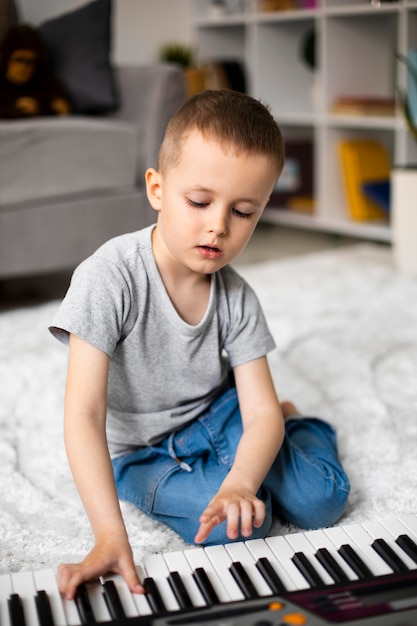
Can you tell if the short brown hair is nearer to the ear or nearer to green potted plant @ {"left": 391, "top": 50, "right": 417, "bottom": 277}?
the ear

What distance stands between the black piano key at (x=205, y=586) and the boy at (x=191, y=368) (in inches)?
1.9

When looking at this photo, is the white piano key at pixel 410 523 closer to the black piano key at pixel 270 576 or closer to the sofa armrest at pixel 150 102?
the black piano key at pixel 270 576

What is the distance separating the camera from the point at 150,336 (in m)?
1.09

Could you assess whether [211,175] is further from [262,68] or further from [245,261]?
[262,68]

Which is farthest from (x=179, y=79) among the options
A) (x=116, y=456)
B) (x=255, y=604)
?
(x=255, y=604)

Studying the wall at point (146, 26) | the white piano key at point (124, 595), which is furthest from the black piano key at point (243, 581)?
the wall at point (146, 26)

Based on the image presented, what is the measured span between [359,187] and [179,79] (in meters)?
0.99

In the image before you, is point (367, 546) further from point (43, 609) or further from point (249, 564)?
point (43, 609)

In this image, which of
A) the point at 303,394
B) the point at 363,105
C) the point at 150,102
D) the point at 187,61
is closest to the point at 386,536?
the point at 303,394

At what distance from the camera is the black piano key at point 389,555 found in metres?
0.81

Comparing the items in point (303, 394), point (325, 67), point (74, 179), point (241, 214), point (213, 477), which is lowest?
point (303, 394)

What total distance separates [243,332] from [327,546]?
0.35 m

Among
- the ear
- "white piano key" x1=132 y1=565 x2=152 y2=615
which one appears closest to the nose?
the ear

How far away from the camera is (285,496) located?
1.11 metres
